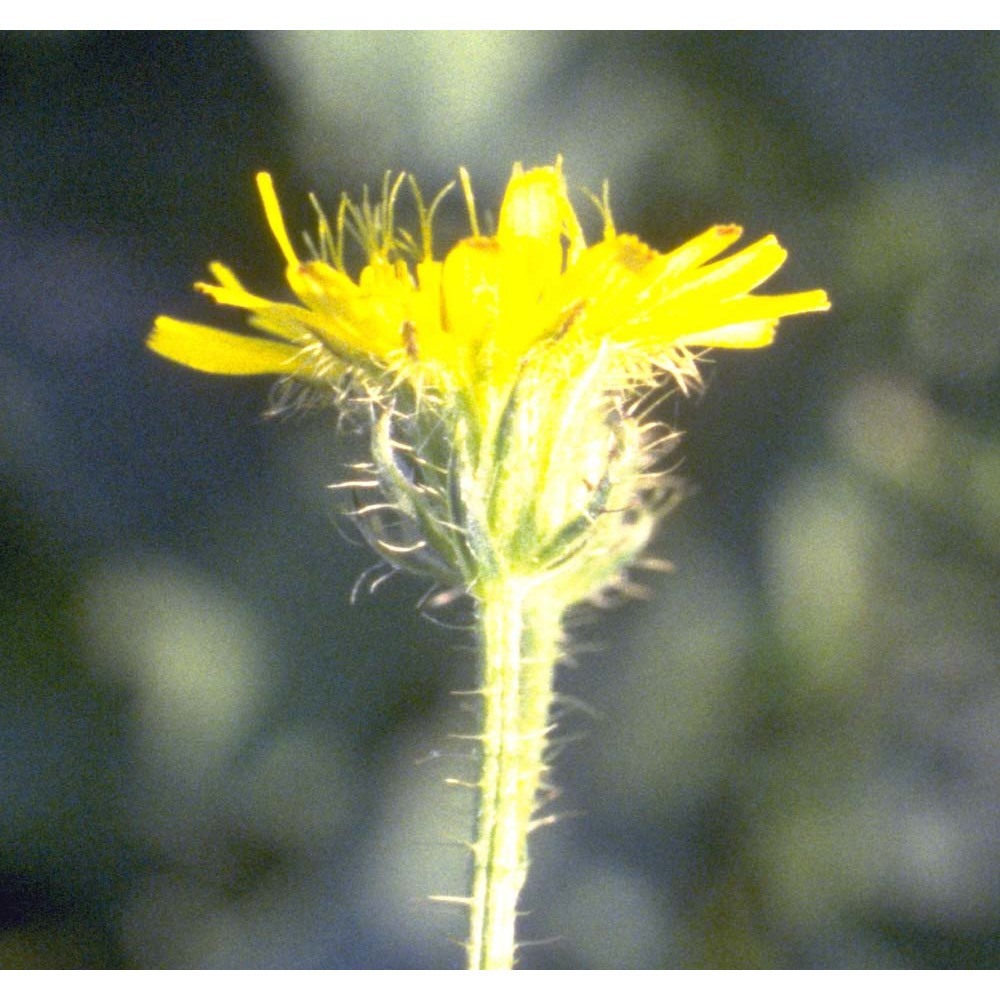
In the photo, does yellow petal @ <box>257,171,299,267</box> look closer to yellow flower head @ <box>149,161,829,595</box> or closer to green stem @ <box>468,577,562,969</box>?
yellow flower head @ <box>149,161,829,595</box>

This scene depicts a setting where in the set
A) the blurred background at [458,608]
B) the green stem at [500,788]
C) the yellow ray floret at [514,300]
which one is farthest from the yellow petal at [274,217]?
the blurred background at [458,608]

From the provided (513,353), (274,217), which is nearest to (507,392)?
(513,353)

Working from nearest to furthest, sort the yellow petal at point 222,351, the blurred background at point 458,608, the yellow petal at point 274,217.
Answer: the yellow petal at point 274,217, the yellow petal at point 222,351, the blurred background at point 458,608

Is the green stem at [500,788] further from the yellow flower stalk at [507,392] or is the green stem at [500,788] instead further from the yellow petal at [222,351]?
the yellow petal at [222,351]

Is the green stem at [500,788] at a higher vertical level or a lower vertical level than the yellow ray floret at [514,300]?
lower

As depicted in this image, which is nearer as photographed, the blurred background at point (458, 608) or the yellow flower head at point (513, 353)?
the yellow flower head at point (513, 353)

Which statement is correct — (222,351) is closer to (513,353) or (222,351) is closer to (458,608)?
(513,353)

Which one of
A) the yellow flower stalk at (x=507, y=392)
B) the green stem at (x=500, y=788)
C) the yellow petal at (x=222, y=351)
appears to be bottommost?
the green stem at (x=500, y=788)

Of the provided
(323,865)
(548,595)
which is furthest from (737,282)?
(323,865)
